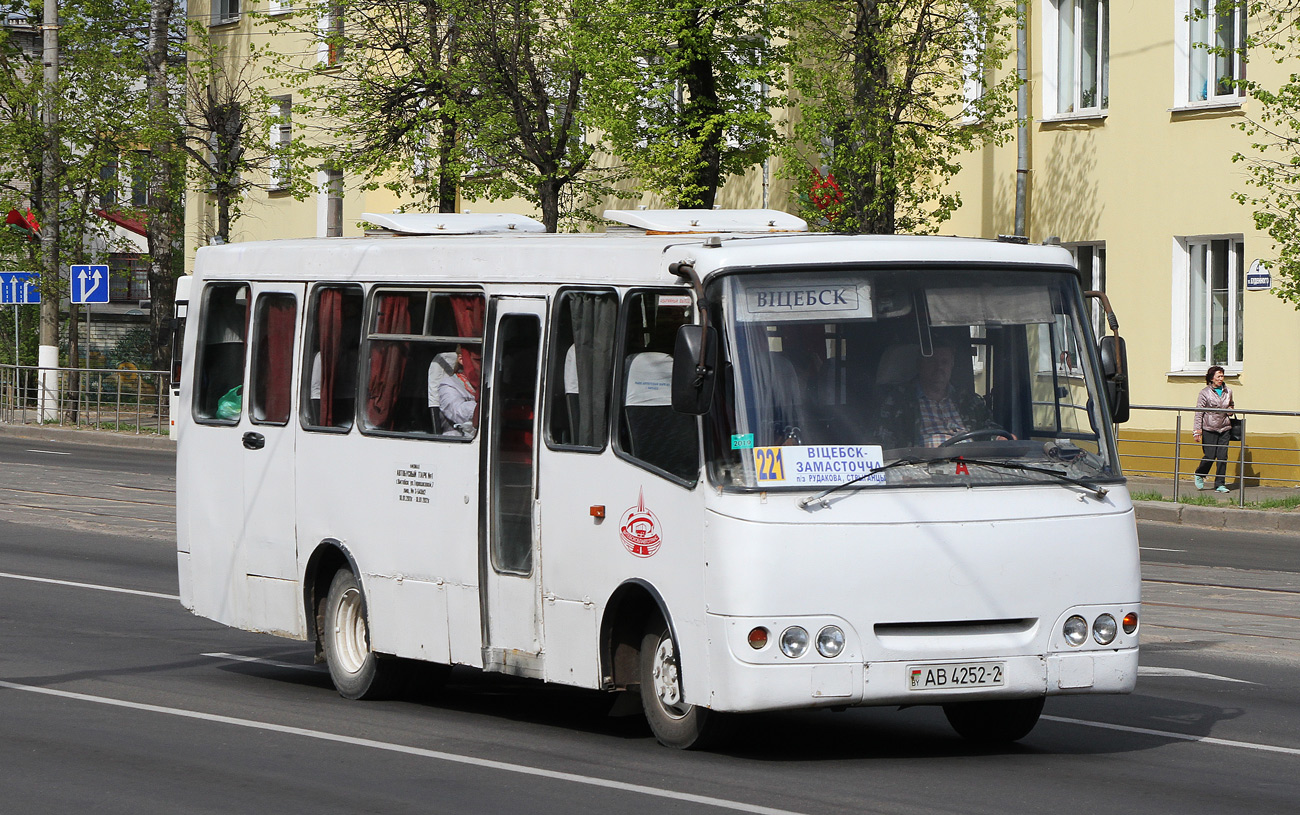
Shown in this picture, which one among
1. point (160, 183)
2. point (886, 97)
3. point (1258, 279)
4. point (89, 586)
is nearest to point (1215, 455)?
point (1258, 279)

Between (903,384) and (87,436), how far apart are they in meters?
31.6

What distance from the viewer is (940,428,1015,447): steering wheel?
8773 mm

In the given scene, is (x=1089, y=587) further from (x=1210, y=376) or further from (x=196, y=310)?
(x=1210, y=376)

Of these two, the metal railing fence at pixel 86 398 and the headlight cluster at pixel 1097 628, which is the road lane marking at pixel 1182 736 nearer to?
the headlight cluster at pixel 1097 628

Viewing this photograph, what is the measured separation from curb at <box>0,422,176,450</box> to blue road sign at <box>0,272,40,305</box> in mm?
2481

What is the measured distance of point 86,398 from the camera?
130 feet

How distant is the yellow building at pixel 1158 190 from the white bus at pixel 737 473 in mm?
16773

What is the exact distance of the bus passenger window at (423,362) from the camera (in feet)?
33.9

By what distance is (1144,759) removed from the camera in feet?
29.3

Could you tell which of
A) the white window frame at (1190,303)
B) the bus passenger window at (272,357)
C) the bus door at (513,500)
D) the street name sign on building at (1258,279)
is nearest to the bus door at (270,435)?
the bus passenger window at (272,357)

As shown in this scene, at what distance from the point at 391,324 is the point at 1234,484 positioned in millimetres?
15564

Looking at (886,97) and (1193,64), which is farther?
(886,97)

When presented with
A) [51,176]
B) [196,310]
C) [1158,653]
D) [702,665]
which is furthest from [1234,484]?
[51,176]

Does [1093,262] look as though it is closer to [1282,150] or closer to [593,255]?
[1282,150]
